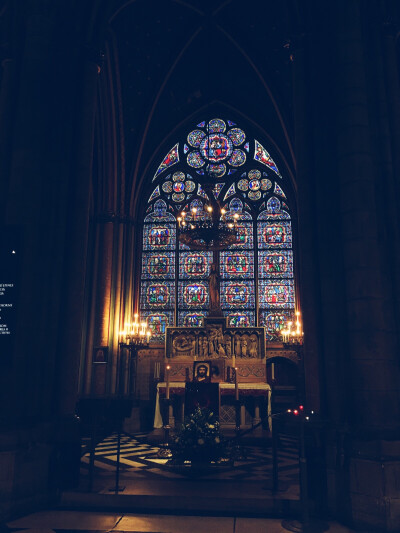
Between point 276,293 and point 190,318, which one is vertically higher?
point 276,293

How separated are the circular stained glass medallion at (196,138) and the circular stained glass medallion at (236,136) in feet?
3.84

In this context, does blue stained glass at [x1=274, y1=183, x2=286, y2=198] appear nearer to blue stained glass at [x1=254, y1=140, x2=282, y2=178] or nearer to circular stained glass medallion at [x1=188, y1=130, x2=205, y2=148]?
blue stained glass at [x1=254, y1=140, x2=282, y2=178]

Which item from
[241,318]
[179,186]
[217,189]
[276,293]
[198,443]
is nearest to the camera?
[198,443]

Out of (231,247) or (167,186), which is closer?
(231,247)

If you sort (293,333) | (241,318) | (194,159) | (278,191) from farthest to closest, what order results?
(194,159), (278,191), (241,318), (293,333)

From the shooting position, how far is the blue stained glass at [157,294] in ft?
57.2

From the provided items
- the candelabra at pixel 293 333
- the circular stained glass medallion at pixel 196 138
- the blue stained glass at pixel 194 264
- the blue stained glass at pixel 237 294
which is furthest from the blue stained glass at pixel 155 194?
the candelabra at pixel 293 333

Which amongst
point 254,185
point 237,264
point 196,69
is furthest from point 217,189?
point 196,69

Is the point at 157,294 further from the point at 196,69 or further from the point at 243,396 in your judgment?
the point at 196,69

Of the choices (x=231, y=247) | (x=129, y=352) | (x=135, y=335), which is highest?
(x=231, y=247)

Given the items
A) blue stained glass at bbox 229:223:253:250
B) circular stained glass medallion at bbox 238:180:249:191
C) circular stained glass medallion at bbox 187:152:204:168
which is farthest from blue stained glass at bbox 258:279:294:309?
circular stained glass medallion at bbox 187:152:204:168

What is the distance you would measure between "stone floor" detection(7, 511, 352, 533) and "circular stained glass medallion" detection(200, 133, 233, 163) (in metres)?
15.3

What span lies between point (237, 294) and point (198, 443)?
1006cm

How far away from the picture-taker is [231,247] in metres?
17.8
